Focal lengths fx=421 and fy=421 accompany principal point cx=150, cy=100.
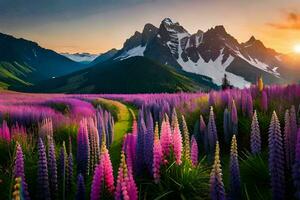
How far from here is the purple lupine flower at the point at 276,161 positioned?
→ 5.62 metres

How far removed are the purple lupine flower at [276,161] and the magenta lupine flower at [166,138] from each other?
1.72 m

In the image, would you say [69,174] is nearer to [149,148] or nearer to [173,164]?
[149,148]

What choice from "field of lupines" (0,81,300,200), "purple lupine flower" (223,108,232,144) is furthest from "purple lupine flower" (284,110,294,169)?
"purple lupine flower" (223,108,232,144)

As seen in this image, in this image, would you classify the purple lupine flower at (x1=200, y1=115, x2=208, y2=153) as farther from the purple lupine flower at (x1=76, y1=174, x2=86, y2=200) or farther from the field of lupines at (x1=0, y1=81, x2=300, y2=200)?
the purple lupine flower at (x1=76, y1=174, x2=86, y2=200)

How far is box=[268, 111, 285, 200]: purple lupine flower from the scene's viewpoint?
5625 millimetres

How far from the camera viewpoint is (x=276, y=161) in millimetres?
5727

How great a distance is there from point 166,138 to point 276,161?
1.84 meters

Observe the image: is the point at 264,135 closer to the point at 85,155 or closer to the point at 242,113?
the point at 242,113

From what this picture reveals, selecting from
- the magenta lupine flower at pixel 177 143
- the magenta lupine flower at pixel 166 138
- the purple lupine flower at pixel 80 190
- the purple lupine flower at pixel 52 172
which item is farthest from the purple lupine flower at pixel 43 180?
the magenta lupine flower at pixel 177 143

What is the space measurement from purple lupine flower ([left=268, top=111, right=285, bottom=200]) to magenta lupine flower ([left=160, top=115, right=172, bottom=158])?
5.66 feet

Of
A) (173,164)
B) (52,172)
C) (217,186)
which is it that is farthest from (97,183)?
(52,172)

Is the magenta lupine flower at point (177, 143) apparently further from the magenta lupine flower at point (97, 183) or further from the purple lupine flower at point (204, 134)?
the purple lupine flower at point (204, 134)

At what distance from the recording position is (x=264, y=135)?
1055cm

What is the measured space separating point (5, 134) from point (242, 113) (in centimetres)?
665
